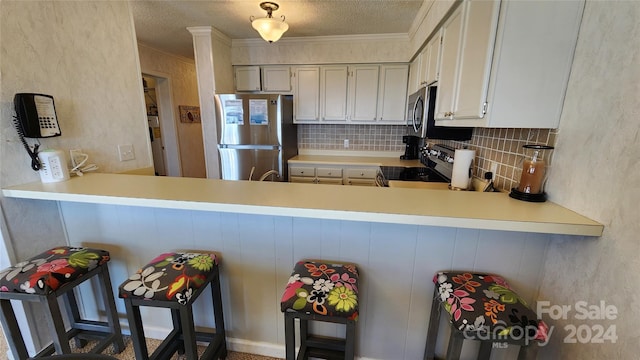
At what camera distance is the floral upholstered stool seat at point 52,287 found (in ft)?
3.58

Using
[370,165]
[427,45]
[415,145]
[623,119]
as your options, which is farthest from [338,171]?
[623,119]

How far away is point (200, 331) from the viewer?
5.01 ft

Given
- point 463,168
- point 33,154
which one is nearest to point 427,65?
point 463,168

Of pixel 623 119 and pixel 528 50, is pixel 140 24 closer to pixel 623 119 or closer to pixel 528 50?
pixel 528 50

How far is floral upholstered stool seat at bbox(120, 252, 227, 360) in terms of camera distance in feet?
3.47

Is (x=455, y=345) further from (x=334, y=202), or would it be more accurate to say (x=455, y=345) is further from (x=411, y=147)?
(x=411, y=147)

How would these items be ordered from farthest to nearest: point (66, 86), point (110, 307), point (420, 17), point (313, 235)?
point (420, 17), point (66, 86), point (110, 307), point (313, 235)

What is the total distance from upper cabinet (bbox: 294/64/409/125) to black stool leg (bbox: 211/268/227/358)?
2.65 m

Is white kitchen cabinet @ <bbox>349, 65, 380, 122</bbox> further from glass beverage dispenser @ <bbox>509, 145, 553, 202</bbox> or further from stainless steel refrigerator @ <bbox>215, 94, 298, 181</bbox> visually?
glass beverage dispenser @ <bbox>509, 145, 553, 202</bbox>

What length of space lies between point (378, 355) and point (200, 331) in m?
1.03

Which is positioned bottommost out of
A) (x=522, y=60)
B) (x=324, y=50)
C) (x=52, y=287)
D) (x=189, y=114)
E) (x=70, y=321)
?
(x=70, y=321)

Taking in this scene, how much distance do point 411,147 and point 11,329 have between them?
3693mm

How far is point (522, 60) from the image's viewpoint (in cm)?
105

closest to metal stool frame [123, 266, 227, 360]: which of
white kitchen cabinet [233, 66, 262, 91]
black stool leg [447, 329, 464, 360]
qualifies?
black stool leg [447, 329, 464, 360]
